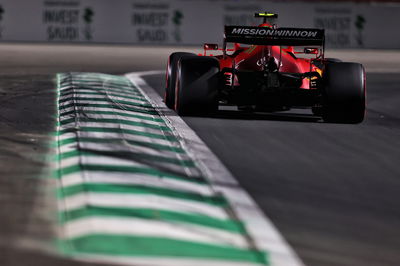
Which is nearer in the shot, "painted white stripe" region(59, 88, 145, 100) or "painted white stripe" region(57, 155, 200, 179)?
"painted white stripe" region(57, 155, 200, 179)

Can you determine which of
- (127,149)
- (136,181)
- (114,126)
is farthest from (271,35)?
(136,181)

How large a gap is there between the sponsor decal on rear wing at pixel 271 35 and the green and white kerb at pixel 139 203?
5.30ft

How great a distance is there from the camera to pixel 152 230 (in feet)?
17.9

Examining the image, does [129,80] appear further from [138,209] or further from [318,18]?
[318,18]

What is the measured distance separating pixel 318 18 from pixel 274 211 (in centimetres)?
3400

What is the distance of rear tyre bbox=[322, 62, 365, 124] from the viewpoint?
11062 mm

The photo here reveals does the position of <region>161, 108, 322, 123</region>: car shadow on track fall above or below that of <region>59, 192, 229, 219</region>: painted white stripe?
below

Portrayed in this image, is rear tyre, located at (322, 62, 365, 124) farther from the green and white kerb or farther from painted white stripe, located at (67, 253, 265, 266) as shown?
painted white stripe, located at (67, 253, 265, 266)

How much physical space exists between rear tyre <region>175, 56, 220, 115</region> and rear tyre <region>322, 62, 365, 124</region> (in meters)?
1.34

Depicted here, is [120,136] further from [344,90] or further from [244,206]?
[244,206]

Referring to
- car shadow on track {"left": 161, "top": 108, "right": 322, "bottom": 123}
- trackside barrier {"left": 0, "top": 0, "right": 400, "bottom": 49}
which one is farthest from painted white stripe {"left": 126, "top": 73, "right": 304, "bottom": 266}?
trackside barrier {"left": 0, "top": 0, "right": 400, "bottom": 49}

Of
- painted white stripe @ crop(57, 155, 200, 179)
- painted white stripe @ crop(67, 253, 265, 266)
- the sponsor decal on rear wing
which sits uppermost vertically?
the sponsor decal on rear wing

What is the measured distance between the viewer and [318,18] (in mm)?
39438

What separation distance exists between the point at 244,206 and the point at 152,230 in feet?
3.27
